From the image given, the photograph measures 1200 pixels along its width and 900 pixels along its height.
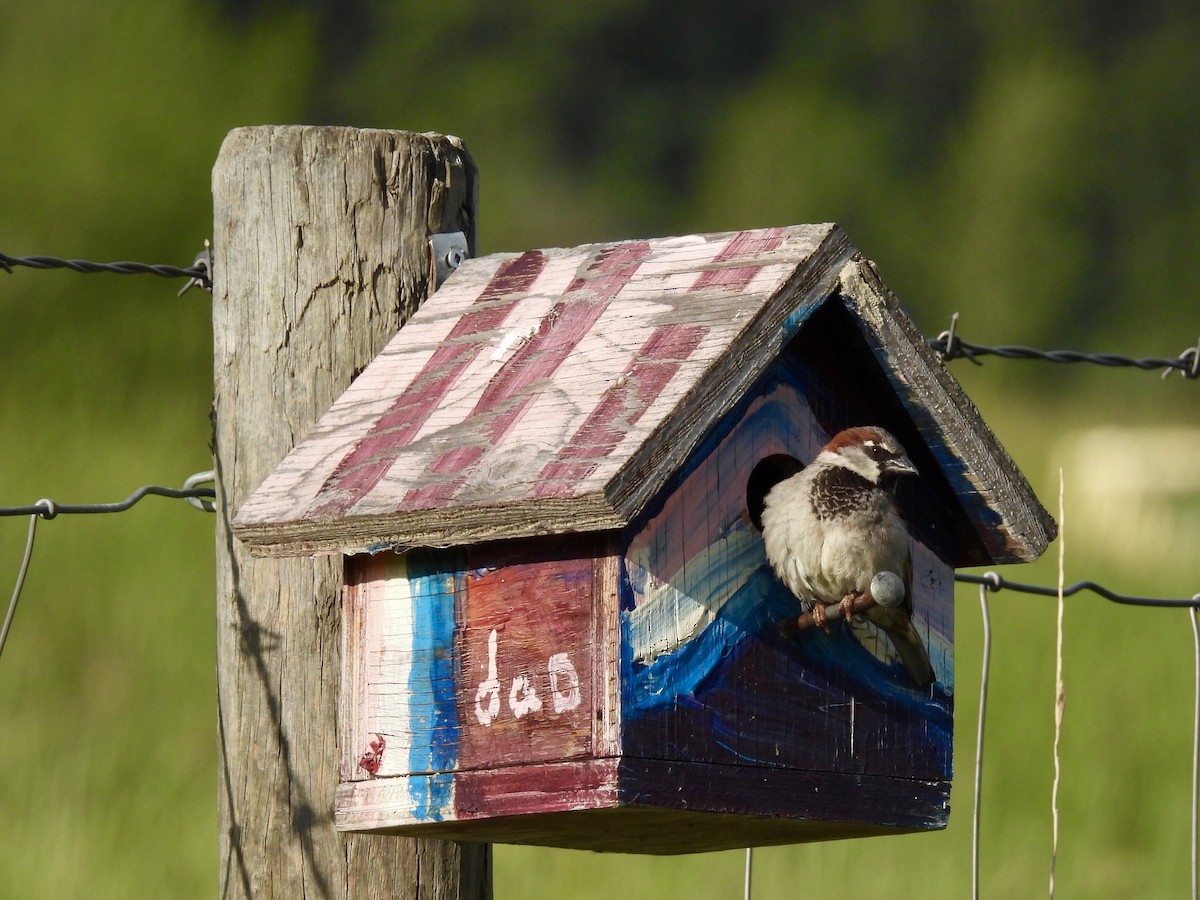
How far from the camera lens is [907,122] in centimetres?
2200

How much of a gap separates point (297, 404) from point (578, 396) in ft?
1.39

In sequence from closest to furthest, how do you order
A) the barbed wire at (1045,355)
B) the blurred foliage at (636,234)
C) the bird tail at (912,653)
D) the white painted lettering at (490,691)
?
the white painted lettering at (490,691), the bird tail at (912,653), the barbed wire at (1045,355), the blurred foliage at (636,234)

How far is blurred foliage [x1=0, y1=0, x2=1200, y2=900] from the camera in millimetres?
6172

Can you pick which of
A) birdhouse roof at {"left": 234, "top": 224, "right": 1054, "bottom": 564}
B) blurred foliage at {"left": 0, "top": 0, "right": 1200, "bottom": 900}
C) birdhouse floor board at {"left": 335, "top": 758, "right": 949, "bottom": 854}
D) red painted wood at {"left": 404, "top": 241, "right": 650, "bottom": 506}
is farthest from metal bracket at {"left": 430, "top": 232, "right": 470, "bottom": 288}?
blurred foliage at {"left": 0, "top": 0, "right": 1200, "bottom": 900}

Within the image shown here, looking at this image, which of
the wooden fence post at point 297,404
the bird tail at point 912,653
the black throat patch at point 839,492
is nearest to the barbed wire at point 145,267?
the wooden fence post at point 297,404

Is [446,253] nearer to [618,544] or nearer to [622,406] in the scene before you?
[622,406]

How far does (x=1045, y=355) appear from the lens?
331cm

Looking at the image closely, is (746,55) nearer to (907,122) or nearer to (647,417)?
(907,122)

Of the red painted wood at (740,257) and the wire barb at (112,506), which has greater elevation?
the red painted wood at (740,257)

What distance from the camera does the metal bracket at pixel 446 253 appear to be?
2762mm

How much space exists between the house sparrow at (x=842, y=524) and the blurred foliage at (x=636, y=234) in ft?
10.2

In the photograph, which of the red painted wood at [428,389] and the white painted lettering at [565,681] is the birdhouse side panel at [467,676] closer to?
the white painted lettering at [565,681]

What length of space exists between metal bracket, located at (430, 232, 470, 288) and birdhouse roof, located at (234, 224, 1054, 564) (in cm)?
1

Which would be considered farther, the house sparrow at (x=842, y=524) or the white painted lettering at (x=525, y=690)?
the house sparrow at (x=842, y=524)
